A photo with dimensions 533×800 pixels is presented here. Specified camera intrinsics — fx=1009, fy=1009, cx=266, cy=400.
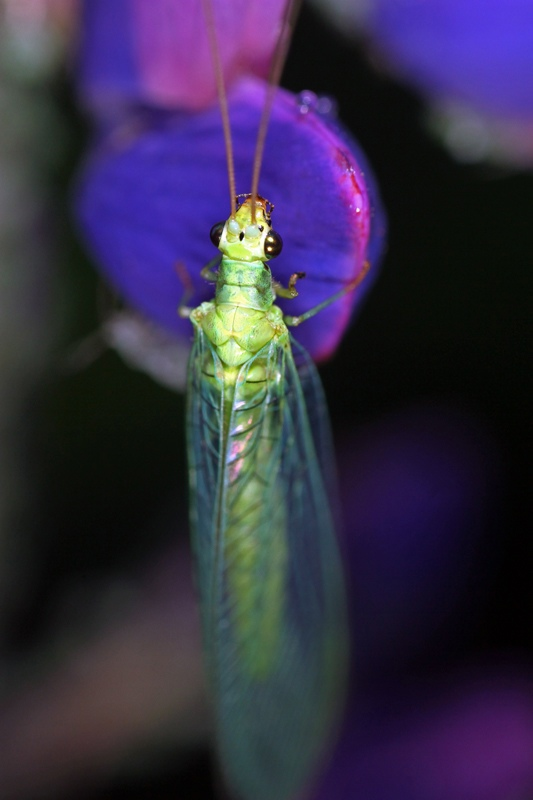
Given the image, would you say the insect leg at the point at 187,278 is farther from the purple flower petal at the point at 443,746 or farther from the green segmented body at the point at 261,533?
the purple flower petal at the point at 443,746

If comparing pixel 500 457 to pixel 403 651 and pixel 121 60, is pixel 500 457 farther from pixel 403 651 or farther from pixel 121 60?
pixel 121 60

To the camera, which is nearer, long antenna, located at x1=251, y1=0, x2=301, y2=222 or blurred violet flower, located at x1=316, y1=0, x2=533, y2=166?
long antenna, located at x1=251, y1=0, x2=301, y2=222

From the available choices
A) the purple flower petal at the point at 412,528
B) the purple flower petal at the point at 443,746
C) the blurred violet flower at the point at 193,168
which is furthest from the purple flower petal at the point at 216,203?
the purple flower petal at the point at 443,746

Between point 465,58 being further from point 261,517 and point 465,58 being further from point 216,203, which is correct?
point 261,517

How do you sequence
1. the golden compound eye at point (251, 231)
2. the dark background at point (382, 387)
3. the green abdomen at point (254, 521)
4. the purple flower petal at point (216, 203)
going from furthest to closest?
1. the dark background at point (382, 387)
2. the green abdomen at point (254, 521)
3. the golden compound eye at point (251, 231)
4. the purple flower petal at point (216, 203)

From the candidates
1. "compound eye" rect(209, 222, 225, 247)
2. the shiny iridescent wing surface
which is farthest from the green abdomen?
"compound eye" rect(209, 222, 225, 247)

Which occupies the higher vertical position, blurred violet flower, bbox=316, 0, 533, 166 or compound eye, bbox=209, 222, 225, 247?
blurred violet flower, bbox=316, 0, 533, 166

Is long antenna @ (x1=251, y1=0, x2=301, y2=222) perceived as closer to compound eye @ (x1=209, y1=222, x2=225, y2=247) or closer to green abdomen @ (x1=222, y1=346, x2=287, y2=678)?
compound eye @ (x1=209, y1=222, x2=225, y2=247)

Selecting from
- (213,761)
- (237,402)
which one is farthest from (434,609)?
(237,402)
